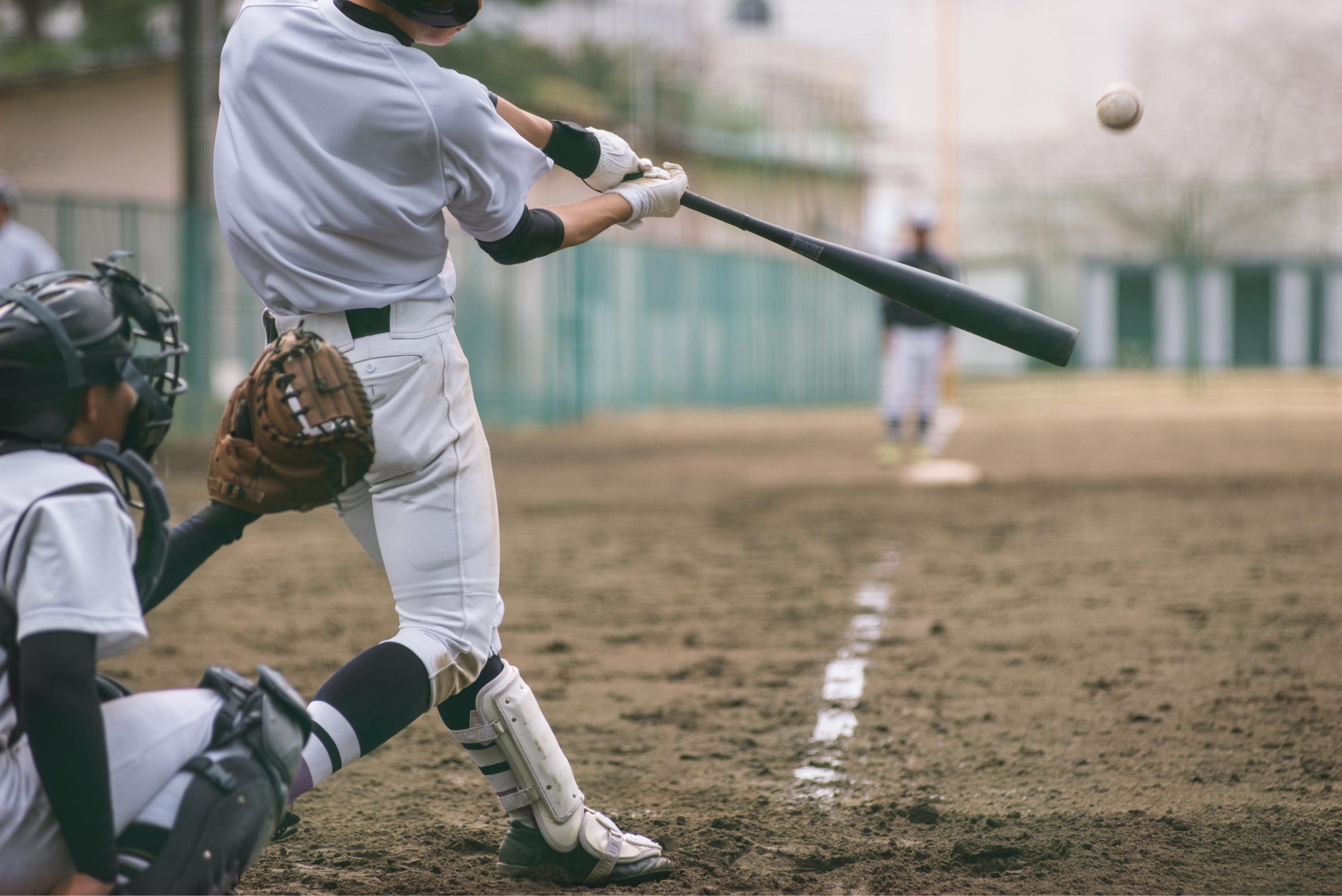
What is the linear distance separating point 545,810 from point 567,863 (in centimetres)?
12

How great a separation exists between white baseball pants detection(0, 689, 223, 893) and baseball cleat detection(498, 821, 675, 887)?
2.87 feet

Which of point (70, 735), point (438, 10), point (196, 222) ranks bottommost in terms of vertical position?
point (70, 735)

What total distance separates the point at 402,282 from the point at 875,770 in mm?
1866

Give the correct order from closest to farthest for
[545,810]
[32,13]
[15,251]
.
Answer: [545,810] < [15,251] < [32,13]

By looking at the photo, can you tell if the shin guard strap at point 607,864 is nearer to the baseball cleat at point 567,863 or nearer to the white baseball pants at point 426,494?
the baseball cleat at point 567,863

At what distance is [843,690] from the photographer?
441 cm

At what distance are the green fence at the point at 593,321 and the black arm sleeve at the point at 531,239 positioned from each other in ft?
35.4

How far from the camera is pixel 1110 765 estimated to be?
3498mm

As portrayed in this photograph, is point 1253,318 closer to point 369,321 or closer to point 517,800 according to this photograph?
point 517,800

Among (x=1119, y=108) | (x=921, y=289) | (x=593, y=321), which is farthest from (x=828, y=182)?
(x=921, y=289)

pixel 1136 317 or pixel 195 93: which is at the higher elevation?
pixel 195 93

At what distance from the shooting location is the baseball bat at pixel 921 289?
301cm

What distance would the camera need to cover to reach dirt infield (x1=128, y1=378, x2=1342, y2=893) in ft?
9.48

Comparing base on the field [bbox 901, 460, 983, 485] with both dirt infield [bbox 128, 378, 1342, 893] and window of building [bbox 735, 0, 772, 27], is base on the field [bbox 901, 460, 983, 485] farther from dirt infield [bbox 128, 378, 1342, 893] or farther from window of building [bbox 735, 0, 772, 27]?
window of building [bbox 735, 0, 772, 27]
